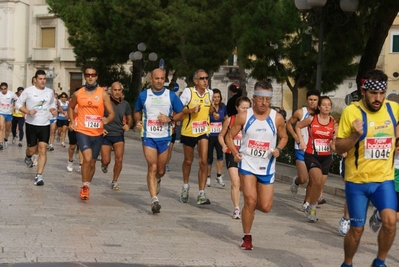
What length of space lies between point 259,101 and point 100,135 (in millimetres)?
4315

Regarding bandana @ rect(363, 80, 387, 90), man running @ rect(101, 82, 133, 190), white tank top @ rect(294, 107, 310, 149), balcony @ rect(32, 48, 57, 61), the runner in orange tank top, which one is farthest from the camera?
balcony @ rect(32, 48, 57, 61)

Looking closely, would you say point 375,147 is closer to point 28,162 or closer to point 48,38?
point 28,162

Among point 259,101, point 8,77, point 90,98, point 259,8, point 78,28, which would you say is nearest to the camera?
point 259,101

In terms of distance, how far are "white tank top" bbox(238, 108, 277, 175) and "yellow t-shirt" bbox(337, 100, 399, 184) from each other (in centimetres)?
182

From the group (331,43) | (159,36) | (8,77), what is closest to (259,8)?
(331,43)

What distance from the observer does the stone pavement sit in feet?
26.4

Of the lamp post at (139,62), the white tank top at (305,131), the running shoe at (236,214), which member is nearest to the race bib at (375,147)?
the running shoe at (236,214)

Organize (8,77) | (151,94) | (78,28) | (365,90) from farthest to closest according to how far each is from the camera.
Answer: (8,77)
(78,28)
(151,94)
(365,90)

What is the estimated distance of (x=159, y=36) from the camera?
3822 centimetres

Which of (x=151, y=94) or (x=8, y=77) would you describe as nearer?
(x=151, y=94)

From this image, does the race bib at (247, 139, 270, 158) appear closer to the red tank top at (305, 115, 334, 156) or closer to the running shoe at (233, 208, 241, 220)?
the running shoe at (233, 208, 241, 220)

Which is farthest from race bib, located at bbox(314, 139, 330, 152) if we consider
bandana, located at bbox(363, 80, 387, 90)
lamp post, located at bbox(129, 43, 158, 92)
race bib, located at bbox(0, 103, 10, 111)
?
lamp post, located at bbox(129, 43, 158, 92)

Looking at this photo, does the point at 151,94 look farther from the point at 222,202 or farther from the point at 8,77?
the point at 8,77

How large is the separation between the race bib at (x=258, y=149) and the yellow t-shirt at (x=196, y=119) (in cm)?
364
